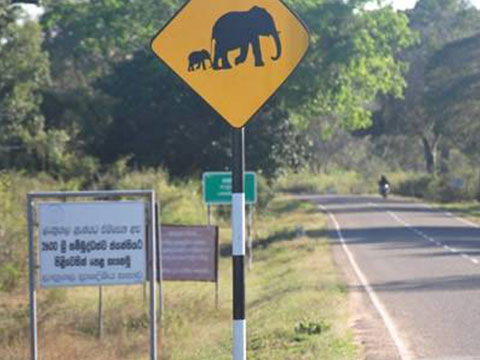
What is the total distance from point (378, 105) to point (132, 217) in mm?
69033

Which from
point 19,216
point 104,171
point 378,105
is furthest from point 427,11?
point 19,216

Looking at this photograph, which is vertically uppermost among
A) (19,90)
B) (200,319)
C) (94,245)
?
(19,90)

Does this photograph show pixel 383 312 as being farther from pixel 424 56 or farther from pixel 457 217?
pixel 424 56

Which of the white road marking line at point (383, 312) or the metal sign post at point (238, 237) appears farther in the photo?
the white road marking line at point (383, 312)

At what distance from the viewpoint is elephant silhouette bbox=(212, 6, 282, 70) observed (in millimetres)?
7922

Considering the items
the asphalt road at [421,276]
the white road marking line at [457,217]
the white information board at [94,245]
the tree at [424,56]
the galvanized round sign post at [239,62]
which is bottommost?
the white road marking line at [457,217]

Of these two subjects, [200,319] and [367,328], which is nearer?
[367,328]

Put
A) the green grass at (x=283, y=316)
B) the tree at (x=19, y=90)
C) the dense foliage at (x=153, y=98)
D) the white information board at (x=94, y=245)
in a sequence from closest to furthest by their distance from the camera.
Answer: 1. the white information board at (x=94, y=245)
2. the green grass at (x=283, y=316)
3. the tree at (x=19, y=90)
4. the dense foliage at (x=153, y=98)

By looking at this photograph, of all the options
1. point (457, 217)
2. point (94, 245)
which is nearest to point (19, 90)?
point (457, 217)

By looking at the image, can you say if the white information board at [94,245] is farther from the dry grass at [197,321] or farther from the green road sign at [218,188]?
the green road sign at [218,188]

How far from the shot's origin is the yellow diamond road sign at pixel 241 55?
7922mm

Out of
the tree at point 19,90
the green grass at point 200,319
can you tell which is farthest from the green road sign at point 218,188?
the tree at point 19,90

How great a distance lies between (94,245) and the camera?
9.59 metres

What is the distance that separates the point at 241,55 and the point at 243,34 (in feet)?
0.51
